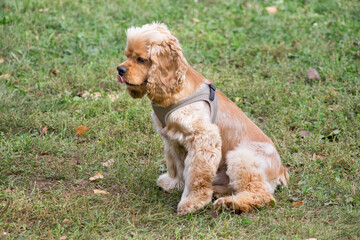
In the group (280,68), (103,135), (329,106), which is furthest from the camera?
(280,68)

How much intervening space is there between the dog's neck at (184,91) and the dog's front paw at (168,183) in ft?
3.20

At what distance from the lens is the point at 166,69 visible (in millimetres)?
4398

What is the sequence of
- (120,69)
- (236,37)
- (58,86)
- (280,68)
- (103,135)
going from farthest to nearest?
(236,37), (280,68), (58,86), (103,135), (120,69)

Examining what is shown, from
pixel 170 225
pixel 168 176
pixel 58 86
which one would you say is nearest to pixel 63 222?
pixel 170 225

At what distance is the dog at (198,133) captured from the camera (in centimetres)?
437

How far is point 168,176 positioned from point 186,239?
1159 millimetres

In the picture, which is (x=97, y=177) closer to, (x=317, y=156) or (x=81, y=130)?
(x=81, y=130)

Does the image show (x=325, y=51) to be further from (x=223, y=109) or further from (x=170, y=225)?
(x=170, y=225)

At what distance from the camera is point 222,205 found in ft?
14.7

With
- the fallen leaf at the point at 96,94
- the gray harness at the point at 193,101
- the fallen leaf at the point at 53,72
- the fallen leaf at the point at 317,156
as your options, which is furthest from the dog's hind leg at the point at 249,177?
the fallen leaf at the point at 53,72

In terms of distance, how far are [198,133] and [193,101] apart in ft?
1.06

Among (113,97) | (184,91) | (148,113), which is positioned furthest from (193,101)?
(113,97)

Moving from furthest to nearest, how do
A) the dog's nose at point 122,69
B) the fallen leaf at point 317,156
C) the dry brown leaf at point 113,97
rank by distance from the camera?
the dry brown leaf at point 113,97, the fallen leaf at point 317,156, the dog's nose at point 122,69

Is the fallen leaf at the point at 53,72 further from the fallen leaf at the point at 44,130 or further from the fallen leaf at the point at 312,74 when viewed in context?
the fallen leaf at the point at 312,74
